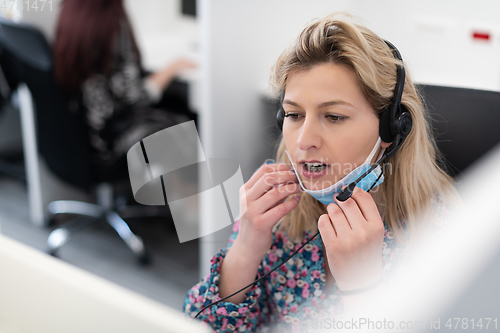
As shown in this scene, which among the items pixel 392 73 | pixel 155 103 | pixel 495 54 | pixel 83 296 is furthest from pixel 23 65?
pixel 495 54

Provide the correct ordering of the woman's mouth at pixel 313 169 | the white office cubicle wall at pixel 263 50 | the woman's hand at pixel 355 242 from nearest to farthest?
the woman's hand at pixel 355 242
the woman's mouth at pixel 313 169
the white office cubicle wall at pixel 263 50

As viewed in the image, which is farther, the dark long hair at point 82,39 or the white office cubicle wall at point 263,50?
the dark long hair at point 82,39

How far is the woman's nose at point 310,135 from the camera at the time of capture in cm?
70

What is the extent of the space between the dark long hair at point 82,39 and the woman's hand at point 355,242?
4.80 feet

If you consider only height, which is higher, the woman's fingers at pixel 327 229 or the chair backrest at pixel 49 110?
the woman's fingers at pixel 327 229

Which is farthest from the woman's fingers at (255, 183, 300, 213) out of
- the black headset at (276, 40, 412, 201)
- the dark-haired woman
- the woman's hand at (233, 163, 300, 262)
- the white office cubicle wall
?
the dark-haired woman

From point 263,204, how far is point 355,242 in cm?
20

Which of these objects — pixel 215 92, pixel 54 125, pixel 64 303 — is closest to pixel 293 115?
pixel 64 303

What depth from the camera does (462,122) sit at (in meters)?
0.84

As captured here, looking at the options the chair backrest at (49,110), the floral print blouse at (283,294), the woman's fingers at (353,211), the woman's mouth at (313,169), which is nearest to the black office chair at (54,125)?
the chair backrest at (49,110)

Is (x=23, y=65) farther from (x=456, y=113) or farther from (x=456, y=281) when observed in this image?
(x=456, y=281)

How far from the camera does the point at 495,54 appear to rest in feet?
4.97

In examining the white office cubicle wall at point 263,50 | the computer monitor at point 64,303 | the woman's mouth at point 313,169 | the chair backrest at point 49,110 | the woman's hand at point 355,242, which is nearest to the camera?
the computer monitor at point 64,303

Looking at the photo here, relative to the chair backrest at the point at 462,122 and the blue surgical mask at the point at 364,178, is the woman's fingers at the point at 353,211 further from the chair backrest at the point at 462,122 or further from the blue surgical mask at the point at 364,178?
the chair backrest at the point at 462,122
